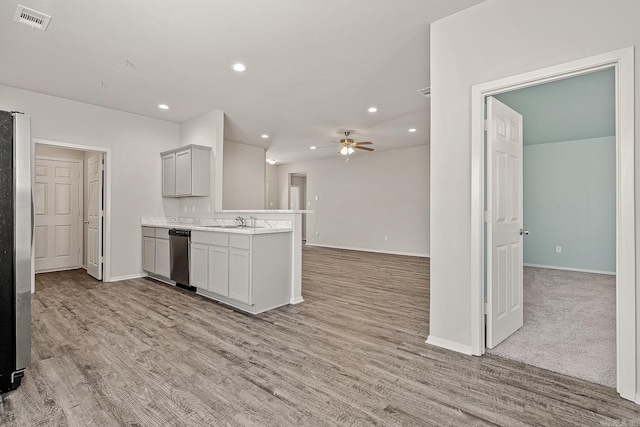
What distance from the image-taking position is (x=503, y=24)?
2.37 m

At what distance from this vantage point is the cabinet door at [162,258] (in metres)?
4.77

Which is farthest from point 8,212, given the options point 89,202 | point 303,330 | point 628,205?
point 89,202

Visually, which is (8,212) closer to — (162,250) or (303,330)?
(303,330)

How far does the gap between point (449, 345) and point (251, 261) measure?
2041mm

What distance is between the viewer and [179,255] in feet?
14.8

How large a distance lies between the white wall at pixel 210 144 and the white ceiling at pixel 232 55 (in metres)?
0.22

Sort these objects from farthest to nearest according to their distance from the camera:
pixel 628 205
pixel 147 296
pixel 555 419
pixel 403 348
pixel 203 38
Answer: pixel 147 296 → pixel 203 38 → pixel 403 348 → pixel 628 205 → pixel 555 419

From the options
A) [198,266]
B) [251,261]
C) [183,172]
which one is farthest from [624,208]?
[183,172]

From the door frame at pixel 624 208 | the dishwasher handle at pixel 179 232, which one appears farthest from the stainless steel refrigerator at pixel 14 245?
the door frame at pixel 624 208

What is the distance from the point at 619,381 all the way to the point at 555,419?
0.61 meters

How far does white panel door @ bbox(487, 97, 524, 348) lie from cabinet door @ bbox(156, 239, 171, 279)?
4.23 metres

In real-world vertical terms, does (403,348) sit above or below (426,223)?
below

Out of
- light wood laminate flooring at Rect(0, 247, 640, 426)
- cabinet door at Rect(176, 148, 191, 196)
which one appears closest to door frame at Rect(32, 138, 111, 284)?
cabinet door at Rect(176, 148, 191, 196)

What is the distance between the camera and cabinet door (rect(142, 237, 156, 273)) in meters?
5.07
